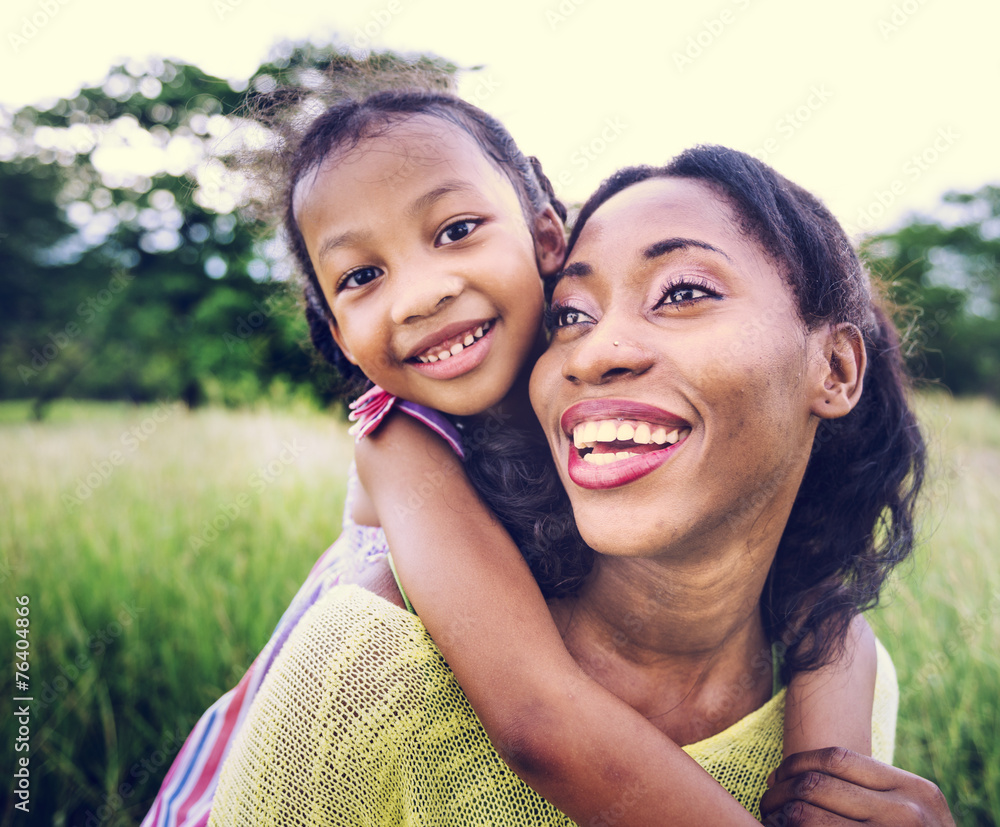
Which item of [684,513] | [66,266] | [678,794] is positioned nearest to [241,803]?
[678,794]

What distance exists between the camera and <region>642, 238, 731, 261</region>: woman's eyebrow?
5.12ft

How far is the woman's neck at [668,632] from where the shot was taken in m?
1.71

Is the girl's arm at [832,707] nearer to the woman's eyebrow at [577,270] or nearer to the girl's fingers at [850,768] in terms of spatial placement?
the girl's fingers at [850,768]

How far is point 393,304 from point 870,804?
1675 mm

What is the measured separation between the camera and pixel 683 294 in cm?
157

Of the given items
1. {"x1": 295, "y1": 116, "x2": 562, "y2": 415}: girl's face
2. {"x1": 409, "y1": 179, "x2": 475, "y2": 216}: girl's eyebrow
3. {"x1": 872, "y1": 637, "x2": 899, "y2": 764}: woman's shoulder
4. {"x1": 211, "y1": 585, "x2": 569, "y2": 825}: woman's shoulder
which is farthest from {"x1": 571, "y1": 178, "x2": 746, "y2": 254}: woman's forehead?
{"x1": 872, "y1": 637, "x2": 899, "y2": 764}: woman's shoulder

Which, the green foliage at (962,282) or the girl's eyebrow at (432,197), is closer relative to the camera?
the girl's eyebrow at (432,197)

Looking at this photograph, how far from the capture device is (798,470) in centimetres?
175

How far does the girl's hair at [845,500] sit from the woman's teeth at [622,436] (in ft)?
2.08

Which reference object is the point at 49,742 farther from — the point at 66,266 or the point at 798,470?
the point at 66,266

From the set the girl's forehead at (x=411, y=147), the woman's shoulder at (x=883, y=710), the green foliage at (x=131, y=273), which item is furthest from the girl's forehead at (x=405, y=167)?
the green foliage at (x=131, y=273)

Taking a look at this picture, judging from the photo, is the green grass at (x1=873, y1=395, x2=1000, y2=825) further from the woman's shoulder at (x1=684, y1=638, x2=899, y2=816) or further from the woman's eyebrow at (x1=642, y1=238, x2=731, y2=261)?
the woman's eyebrow at (x1=642, y1=238, x2=731, y2=261)

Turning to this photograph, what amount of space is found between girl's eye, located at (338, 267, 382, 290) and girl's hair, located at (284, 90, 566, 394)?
0.37m

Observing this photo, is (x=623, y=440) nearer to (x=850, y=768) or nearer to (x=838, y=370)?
(x=838, y=370)
